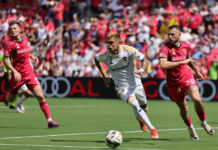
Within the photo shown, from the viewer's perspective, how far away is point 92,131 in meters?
12.7

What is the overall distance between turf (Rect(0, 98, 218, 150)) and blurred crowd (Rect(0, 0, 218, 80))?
7.31 meters

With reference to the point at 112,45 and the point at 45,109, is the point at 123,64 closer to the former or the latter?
the point at 112,45

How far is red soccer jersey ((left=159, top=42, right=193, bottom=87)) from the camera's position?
35.9 feet

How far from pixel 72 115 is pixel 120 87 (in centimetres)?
622

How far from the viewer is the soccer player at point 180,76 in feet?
35.5

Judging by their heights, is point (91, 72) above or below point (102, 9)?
below

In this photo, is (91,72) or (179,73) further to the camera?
(91,72)

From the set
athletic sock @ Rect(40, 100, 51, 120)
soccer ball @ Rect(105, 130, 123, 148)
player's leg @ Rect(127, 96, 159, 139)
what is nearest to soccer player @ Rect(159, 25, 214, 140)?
player's leg @ Rect(127, 96, 159, 139)

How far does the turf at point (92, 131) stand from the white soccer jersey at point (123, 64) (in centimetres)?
110

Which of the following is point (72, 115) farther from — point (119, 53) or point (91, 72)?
point (91, 72)

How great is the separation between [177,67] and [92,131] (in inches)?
106

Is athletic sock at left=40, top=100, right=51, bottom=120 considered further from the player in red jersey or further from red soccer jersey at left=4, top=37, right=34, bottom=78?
red soccer jersey at left=4, top=37, right=34, bottom=78

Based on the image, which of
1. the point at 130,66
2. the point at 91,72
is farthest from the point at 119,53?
the point at 91,72

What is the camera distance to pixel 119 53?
36.6 ft
